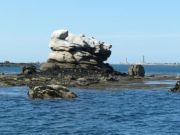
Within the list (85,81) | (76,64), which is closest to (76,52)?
(76,64)

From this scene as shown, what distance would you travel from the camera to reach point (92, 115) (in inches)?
1624

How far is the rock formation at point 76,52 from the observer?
104250 millimetres

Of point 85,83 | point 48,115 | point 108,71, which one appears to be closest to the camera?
point 48,115

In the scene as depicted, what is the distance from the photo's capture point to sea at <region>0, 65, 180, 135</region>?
3306 cm

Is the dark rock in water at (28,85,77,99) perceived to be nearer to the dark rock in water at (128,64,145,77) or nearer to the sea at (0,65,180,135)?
the sea at (0,65,180,135)

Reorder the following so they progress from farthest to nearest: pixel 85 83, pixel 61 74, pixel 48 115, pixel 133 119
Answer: pixel 61 74 → pixel 85 83 → pixel 48 115 → pixel 133 119

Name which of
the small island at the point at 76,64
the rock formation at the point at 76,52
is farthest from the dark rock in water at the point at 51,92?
the rock formation at the point at 76,52

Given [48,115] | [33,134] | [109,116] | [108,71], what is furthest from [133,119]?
[108,71]

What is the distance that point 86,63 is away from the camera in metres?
105

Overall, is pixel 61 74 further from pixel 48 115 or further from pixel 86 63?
pixel 48 115

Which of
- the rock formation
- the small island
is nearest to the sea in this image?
the small island

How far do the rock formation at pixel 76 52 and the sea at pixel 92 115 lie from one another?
4219 centimetres

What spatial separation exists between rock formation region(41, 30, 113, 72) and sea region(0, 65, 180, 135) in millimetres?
42187

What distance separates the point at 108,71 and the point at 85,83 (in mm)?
25387
